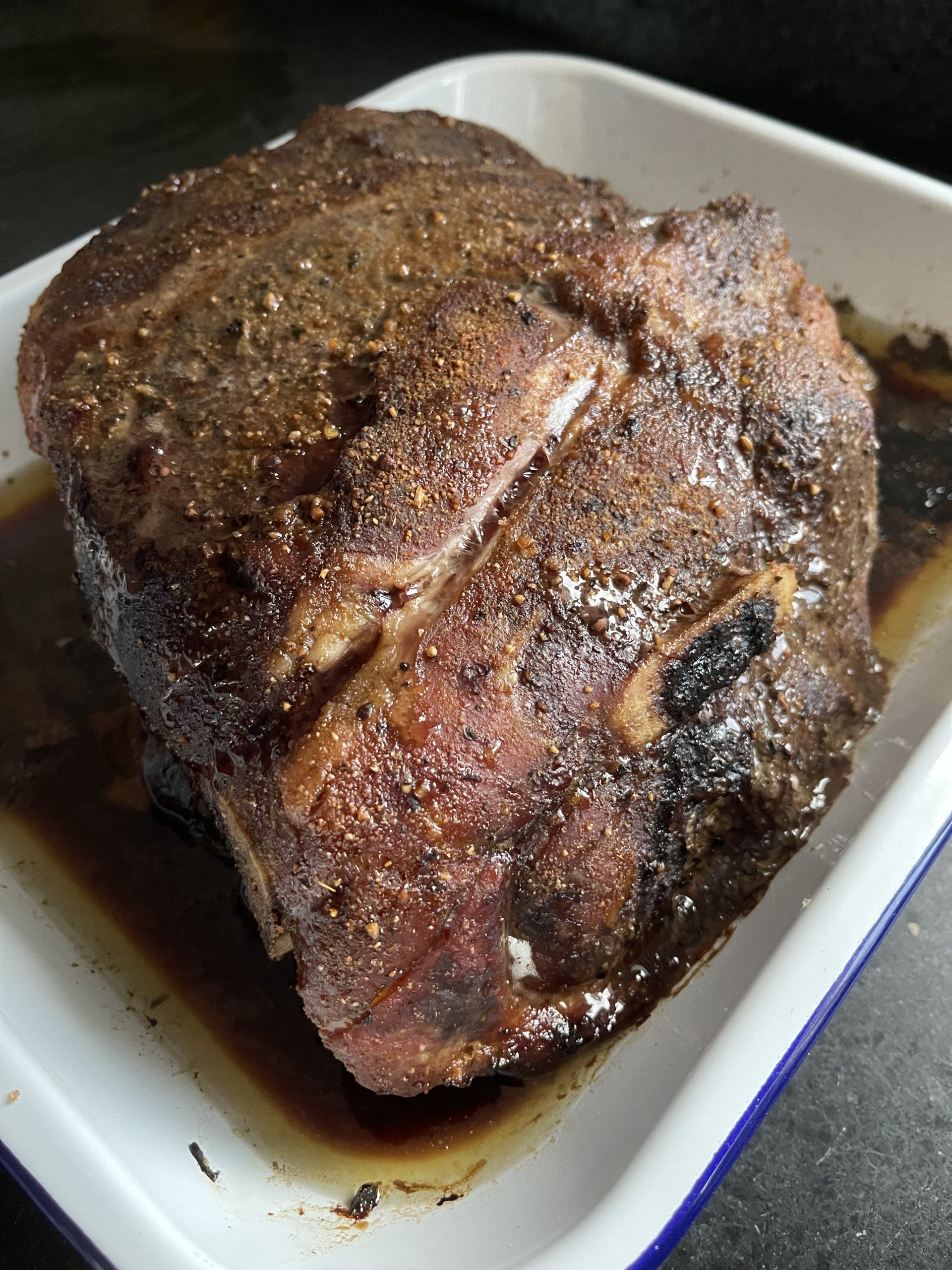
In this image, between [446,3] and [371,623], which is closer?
[371,623]

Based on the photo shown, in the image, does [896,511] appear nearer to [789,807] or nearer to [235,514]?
[789,807]

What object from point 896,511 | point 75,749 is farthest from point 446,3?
point 75,749

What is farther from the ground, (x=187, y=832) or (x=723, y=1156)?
(x=187, y=832)

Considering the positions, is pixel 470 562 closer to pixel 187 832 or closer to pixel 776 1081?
pixel 776 1081

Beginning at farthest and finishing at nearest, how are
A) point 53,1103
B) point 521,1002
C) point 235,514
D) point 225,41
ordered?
point 225,41
point 521,1002
point 235,514
point 53,1103

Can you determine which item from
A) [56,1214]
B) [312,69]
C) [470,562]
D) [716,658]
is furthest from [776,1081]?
[312,69]

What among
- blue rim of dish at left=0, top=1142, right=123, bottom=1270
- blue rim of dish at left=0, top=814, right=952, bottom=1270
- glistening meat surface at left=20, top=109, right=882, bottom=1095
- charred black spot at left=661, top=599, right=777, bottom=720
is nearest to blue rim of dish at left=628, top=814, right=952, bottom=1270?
blue rim of dish at left=0, top=814, right=952, bottom=1270
